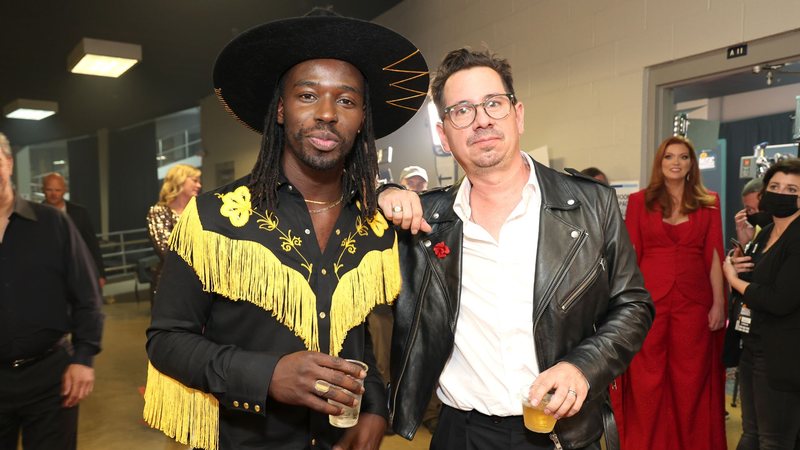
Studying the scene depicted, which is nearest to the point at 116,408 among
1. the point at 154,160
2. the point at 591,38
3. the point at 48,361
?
the point at 48,361

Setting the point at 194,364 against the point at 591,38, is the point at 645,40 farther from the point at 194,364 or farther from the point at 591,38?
the point at 194,364

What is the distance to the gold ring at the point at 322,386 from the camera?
1.16m

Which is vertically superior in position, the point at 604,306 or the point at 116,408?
the point at 604,306

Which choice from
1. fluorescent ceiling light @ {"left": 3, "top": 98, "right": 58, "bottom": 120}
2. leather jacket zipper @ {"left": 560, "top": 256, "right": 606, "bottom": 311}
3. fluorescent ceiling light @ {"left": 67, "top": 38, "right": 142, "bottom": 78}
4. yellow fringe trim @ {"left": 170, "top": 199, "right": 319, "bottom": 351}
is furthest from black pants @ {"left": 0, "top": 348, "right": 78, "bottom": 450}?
fluorescent ceiling light @ {"left": 3, "top": 98, "right": 58, "bottom": 120}

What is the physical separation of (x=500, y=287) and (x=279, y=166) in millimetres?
703

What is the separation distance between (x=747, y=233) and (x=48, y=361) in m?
4.67

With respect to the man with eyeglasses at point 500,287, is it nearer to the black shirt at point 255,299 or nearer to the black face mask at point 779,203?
the black shirt at point 255,299

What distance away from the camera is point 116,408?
4789 millimetres

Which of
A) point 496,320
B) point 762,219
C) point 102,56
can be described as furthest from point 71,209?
point 762,219

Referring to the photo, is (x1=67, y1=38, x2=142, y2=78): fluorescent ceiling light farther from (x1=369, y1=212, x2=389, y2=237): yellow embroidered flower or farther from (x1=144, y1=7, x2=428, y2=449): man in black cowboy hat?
(x1=369, y1=212, x2=389, y2=237): yellow embroidered flower

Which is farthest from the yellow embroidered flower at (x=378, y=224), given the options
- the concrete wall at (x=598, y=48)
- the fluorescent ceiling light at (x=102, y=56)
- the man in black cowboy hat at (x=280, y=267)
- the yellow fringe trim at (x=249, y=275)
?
the fluorescent ceiling light at (x=102, y=56)

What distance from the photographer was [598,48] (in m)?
4.33

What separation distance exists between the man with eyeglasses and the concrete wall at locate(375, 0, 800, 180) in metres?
2.53

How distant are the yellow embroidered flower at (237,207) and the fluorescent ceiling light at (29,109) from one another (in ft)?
39.0
